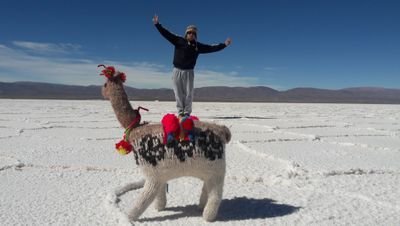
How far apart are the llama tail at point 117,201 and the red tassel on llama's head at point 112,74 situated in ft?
3.36

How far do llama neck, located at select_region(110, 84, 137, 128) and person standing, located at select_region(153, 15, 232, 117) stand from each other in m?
1.02

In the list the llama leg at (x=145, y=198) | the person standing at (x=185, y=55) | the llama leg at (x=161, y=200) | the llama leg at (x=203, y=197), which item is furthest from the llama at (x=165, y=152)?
the person standing at (x=185, y=55)

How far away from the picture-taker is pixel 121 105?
290 cm

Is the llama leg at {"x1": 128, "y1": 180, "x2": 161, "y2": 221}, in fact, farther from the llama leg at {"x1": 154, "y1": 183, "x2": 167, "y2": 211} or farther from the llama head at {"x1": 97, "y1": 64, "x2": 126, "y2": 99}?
the llama head at {"x1": 97, "y1": 64, "x2": 126, "y2": 99}

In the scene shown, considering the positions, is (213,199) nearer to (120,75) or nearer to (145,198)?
(145,198)

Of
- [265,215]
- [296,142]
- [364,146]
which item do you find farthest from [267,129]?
[265,215]

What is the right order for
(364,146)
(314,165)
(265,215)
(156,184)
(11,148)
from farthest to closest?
1. (364,146)
2. (11,148)
3. (314,165)
4. (265,215)
5. (156,184)

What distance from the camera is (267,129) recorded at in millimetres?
9195

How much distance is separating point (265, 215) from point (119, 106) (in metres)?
1.41

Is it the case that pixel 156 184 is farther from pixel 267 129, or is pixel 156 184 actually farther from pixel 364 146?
pixel 267 129

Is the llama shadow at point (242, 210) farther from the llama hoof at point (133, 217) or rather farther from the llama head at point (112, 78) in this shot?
the llama head at point (112, 78)

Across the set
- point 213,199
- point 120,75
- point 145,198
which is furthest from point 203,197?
point 120,75

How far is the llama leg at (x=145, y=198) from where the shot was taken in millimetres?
2865

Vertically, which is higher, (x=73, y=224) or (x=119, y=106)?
(x=119, y=106)
